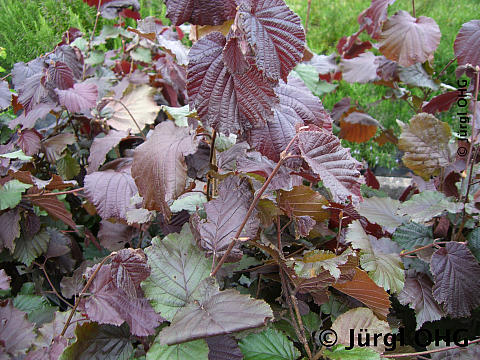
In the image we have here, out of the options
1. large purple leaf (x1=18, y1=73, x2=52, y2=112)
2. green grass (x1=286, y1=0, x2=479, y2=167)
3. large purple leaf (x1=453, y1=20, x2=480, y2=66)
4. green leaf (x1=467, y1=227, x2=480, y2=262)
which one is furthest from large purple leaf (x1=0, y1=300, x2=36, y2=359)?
green grass (x1=286, y1=0, x2=479, y2=167)

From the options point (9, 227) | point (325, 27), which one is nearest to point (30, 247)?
point (9, 227)

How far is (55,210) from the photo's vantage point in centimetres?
120

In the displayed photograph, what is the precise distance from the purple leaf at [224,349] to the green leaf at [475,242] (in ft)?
2.68

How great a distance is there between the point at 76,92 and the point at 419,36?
1.26 metres

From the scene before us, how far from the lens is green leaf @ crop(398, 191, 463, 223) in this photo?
1.14 metres

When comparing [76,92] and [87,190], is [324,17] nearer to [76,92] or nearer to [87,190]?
[76,92]

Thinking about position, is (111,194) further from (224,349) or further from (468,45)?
(468,45)

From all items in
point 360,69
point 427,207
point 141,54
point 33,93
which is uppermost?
point 33,93

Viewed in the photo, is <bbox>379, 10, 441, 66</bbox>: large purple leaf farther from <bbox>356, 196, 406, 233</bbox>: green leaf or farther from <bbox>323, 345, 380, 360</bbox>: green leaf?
<bbox>323, 345, 380, 360</bbox>: green leaf

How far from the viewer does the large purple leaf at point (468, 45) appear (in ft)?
4.69

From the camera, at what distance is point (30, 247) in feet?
4.17

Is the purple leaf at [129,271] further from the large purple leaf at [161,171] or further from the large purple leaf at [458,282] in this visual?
the large purple leaf at [458,282]

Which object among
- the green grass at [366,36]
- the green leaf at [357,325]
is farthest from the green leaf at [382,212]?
the green grass at [366,36]

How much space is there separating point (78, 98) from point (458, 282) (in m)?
1.28
